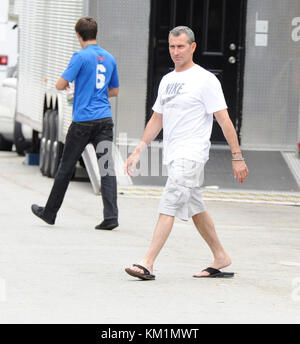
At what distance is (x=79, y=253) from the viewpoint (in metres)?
8.57

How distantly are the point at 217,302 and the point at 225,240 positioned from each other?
3111 millimetres

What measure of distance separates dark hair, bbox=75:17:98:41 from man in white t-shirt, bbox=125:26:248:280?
2674 millimetres

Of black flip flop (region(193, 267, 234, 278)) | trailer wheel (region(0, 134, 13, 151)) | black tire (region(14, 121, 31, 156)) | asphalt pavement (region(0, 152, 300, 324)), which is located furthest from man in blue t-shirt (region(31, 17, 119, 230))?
trailer wheel (region(0, 134, 13, 151))

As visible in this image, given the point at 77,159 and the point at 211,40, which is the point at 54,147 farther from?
the point at 77,159

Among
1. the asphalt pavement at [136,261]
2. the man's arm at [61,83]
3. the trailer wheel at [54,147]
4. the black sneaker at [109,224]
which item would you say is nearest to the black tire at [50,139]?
the trailer wheel at [54,147]

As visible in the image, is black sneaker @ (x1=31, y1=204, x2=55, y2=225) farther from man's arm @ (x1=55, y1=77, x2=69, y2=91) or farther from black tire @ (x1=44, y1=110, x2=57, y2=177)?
black tire @ (x1=44, y1=110, x2=57, y2=177)

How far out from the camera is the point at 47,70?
15172 mm

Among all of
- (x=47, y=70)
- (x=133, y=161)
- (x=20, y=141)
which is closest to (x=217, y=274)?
(x=133, y=161)

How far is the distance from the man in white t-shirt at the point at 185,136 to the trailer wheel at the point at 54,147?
684 centimetres

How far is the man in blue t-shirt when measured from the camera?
10062mm

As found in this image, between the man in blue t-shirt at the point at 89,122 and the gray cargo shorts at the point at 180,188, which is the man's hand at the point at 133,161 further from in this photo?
the man in blue t-shirt at the point at 89,122

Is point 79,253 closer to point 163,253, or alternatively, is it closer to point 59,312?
point 163,253

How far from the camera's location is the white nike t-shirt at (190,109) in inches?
292

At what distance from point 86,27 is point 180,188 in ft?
10.5
